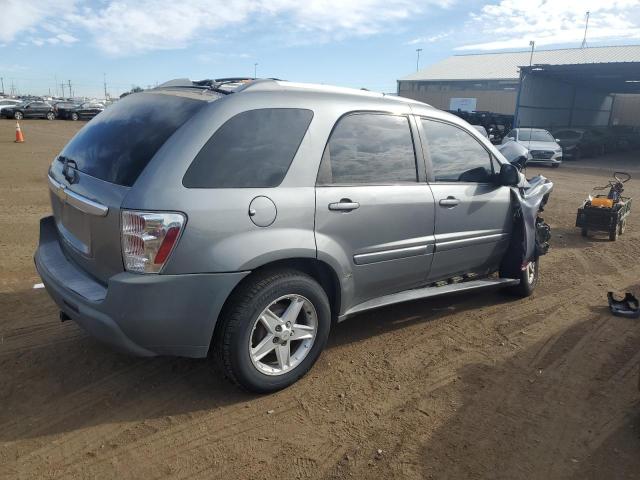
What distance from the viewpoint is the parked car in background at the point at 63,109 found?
37.4 metres

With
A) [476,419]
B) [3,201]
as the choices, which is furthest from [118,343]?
[3,201]

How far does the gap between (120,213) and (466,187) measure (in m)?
2.69

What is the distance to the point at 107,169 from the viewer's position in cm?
292

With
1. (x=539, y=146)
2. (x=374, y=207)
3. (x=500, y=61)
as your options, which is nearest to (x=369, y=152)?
(x=374, y=207)

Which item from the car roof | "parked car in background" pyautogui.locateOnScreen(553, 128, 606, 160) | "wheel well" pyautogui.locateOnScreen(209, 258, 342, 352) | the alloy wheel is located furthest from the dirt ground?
"parked car in background" pyautogui.locateOnScreen(553, 128, 606, 160)

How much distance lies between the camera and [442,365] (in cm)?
362

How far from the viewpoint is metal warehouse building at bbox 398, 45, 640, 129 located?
93.5ft

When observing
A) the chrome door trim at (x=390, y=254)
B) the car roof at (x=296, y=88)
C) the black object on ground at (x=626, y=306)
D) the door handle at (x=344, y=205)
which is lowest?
the black object on ground at (x=626, y=306)

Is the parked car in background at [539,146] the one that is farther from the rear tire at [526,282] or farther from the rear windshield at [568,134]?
the rear tire at [526,282]

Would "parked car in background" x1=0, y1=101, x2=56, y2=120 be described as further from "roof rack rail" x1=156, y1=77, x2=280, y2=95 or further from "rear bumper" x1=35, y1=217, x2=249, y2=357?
"rear bumper" x1=35, y1=217, x2=249, y2=357

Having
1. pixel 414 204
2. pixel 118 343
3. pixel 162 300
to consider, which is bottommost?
pixel 118 343

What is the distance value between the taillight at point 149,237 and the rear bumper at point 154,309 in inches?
2.9

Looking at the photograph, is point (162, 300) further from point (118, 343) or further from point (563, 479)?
point (563, 479)

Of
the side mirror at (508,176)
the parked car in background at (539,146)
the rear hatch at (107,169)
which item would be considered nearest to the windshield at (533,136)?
the parked car in background at (539,146)
